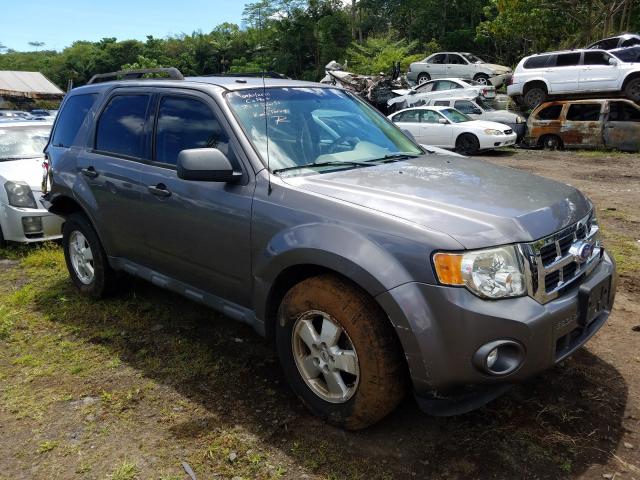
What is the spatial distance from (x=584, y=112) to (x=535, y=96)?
10.7 ft

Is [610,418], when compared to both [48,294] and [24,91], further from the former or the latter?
[24,91]

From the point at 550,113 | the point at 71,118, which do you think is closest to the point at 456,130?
the point at 550,113

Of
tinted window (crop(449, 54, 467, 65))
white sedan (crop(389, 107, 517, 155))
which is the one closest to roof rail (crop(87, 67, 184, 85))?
white sedan (crop(389, 107, 517, 155))

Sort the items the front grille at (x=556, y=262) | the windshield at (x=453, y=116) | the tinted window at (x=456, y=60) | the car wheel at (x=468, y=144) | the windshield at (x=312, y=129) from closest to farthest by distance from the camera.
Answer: the front grille at (x=556, y=262), the windshield at (x=312, y=129), the car wheel at (x=468, y=144), the windshield at (x=453, y=116), the tinted window at (x=456, y=60)

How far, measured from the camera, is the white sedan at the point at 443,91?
2062 cm

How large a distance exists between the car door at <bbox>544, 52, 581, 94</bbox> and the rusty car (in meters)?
2.05

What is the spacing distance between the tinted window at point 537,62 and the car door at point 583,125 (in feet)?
10.3

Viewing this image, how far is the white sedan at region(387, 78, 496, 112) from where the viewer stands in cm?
2062

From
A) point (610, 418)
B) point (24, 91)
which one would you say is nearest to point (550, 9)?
point (24, 91)

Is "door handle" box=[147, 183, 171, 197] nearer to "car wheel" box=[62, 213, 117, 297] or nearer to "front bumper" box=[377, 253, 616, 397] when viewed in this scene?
"car wheel" box=[62, 213, 117, 297]

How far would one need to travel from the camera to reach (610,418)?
2.88m

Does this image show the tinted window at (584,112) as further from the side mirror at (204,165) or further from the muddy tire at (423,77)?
the side mirror at (204,165)

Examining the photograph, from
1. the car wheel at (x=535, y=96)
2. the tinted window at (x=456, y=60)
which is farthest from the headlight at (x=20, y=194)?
the tinted window at (x=456, y=60)

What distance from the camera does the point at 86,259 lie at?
15.6 ft
